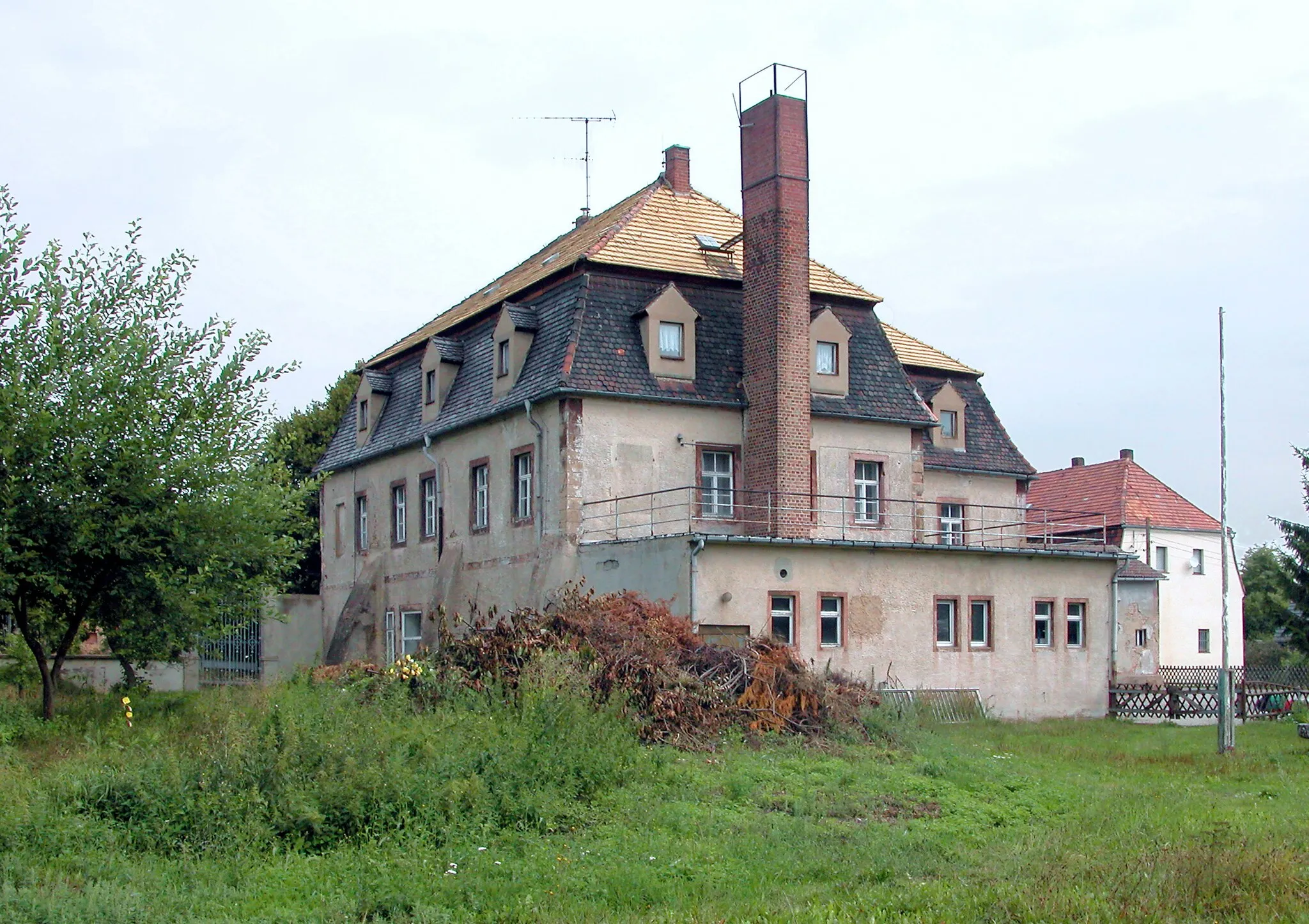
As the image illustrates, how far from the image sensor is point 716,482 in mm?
30578

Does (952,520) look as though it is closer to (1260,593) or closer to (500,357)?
(500,357)

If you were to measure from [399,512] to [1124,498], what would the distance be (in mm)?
31783

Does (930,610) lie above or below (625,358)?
below

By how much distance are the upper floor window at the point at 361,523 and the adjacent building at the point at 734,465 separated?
166 inches

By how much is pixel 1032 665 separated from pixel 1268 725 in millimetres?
4746

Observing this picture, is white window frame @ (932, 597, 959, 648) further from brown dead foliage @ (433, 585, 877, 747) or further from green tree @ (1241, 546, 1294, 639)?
green tree @ (1241, 546, 1294, 639)

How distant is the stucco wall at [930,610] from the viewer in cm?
2661

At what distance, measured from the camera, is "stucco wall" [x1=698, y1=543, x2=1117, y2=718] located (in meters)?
26.6

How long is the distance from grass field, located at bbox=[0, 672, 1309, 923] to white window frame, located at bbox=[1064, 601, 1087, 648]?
526 inches

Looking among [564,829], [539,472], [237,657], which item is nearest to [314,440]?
[237,657]

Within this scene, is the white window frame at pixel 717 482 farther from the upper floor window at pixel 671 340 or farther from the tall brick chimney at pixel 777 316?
the upper floor window at pixel 671 340

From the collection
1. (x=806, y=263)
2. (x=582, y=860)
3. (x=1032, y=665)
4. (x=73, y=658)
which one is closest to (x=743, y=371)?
(x=806, y=263)

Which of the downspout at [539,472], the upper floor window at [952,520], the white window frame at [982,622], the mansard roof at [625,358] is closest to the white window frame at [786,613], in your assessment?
the white window frame at [982,622]

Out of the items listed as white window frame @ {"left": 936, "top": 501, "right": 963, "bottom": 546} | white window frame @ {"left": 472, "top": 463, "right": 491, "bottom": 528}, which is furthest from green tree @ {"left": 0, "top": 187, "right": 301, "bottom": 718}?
white window frame @ {"left": 936, "top": 501, "right": 963, "bottom": 546}
